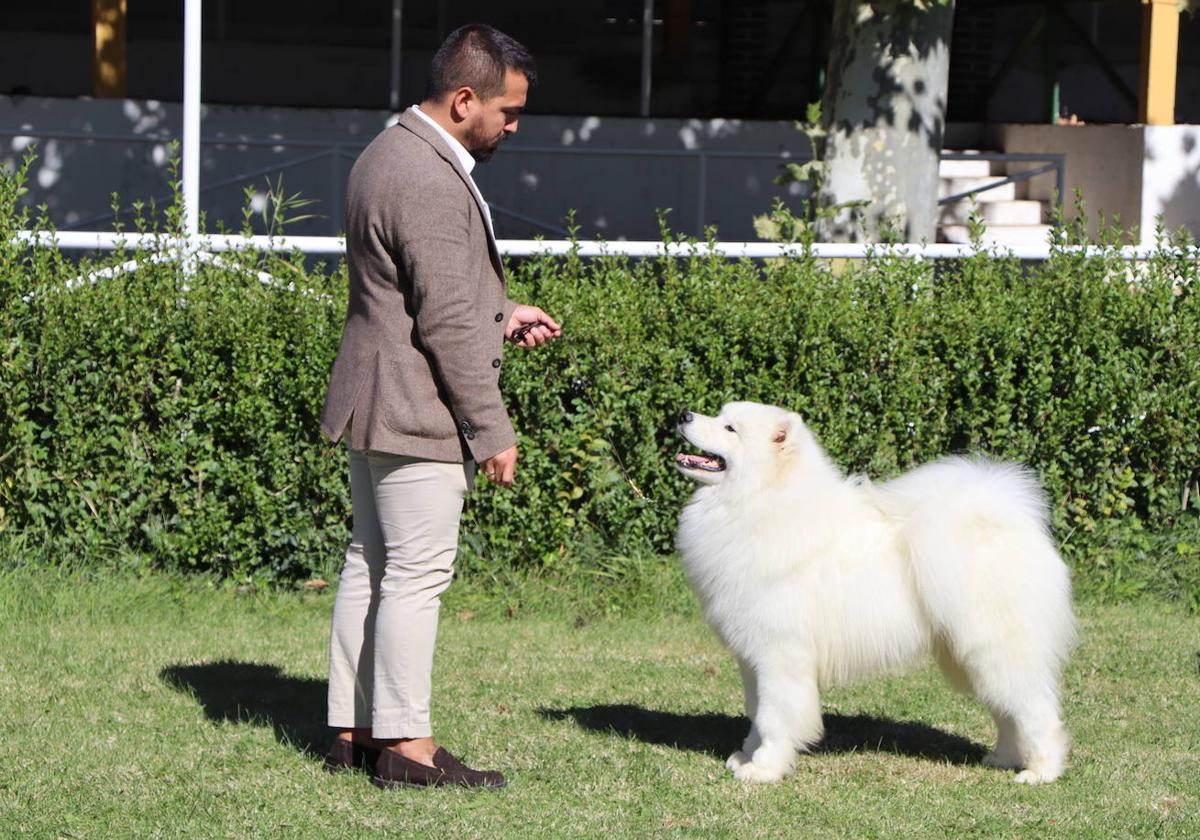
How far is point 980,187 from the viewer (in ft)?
45.8

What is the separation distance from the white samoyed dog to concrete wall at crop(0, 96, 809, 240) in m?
8.10

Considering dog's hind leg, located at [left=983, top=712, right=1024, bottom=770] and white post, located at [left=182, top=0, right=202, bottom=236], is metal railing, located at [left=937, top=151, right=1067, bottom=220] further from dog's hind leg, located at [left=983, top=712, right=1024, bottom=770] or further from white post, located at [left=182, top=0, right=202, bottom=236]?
dog's hind leg, located at [left=983, top=712, right=1024, bottom=770]

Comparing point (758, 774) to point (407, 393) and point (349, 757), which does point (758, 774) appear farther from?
point (407, 393)

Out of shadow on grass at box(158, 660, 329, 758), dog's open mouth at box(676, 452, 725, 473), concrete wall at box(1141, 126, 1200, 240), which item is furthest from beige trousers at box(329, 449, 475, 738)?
concrete wall at box(1141, 126, 1200, 240)

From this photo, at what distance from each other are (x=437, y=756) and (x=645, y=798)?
2.16 ft

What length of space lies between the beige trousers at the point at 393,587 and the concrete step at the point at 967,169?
1091 centimetres

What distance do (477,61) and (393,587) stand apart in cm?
156

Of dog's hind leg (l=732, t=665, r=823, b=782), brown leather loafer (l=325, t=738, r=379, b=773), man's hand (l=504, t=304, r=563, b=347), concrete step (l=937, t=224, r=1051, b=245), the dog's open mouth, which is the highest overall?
concrete step (l=937, t=224, r=1051, b=245)

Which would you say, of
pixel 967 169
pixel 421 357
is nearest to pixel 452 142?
pixel 421 357

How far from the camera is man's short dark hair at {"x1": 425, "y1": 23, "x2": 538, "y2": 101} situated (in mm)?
4395

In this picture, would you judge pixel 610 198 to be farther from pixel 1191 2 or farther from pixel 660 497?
pixel 660 497

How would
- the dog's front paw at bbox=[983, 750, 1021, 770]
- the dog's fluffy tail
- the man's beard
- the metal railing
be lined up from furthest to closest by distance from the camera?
1. the metal railing
2. the dog's front paw at bbox=[983, 750, 1021, 770]
3. the dog's fluffy tail
4. the man's beard

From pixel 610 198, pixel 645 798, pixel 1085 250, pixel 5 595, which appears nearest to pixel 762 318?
pixel 1085 250

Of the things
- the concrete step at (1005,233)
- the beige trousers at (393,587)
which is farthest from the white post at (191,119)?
the concrete step at (1005,233)
